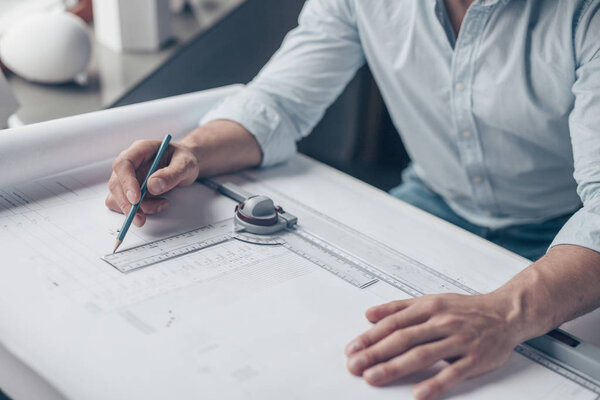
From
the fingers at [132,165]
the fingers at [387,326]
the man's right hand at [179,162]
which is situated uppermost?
the fingers at [132,165]

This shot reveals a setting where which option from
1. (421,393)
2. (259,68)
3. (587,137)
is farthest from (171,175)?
(259,68)

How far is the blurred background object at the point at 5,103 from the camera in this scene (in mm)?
1042

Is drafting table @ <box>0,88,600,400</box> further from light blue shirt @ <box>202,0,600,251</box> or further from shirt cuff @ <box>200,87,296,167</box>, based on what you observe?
light blue shirt @ <box>202,0,600,251</box>

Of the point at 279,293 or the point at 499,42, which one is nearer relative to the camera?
the point at 279,293

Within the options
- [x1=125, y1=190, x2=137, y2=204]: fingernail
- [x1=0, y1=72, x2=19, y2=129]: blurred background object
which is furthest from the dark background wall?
[x1=125, y1=190, x2=137, y2=204]: fingernail

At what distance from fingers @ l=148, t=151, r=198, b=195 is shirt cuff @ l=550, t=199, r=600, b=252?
20.5 inches

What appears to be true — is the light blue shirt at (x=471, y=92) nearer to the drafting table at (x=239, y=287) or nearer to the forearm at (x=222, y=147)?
the forearm at (x=222, y=147)

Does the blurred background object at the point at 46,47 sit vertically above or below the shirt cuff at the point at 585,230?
above

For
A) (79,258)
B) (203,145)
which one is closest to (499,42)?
(203,145)

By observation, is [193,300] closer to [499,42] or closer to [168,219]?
[168,219]

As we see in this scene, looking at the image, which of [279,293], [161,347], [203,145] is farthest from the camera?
[203,145]

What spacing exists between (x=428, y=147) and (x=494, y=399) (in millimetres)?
681

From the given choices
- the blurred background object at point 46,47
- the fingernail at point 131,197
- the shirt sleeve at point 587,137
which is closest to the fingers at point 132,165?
the fingernail at point 131,197

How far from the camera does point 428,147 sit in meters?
1.24
